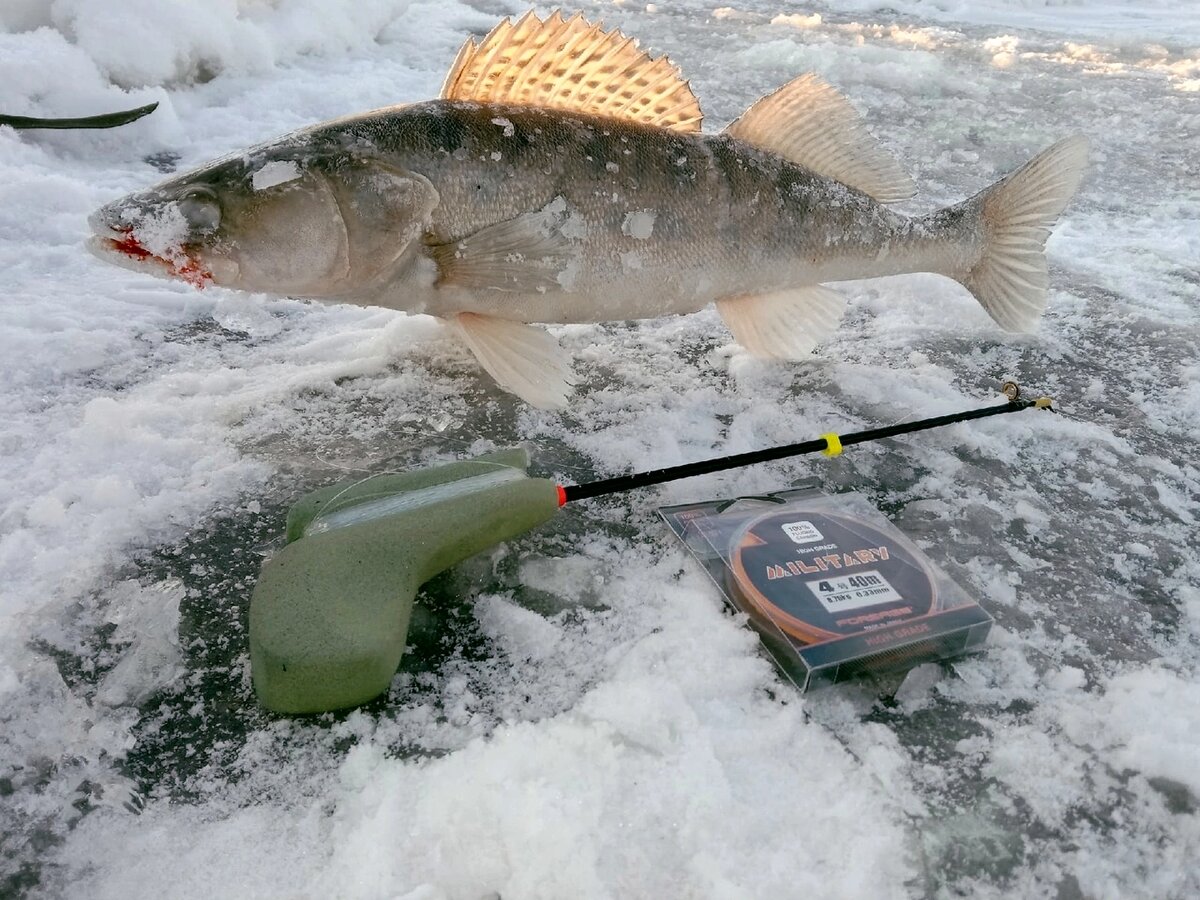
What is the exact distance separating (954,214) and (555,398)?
1.36m

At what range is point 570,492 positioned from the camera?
1724mm

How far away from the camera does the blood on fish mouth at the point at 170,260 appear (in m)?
1.86

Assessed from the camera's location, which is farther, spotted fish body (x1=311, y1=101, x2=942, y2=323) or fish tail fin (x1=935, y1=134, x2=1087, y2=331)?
fish tail fin (x1=935, y1=134, x2=1087, y2=331)

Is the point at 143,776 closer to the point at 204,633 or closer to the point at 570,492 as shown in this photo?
the point at 204,633

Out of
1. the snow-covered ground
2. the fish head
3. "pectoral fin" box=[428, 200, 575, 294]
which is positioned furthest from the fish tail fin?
the fish head

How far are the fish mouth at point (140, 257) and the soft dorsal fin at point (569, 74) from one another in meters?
0.77

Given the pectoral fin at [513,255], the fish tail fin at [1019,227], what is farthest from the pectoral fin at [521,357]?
the fish tail fin at [1019,227]

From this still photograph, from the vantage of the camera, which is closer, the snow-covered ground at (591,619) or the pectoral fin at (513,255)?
the snow-covered ground at (591,619)

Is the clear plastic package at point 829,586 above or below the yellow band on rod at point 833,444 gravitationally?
below

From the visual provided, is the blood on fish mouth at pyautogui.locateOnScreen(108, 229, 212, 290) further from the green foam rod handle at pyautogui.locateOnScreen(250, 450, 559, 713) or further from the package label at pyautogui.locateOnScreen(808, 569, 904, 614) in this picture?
the package label at pyautogui.locateOnScreen(808, 569, 904, 614)

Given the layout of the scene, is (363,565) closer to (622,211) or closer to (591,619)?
(591,619)

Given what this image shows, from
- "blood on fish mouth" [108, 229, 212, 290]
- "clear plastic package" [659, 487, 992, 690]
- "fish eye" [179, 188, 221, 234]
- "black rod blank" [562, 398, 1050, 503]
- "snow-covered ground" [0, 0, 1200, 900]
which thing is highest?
"fish eye" [179, 188, 221, 234]

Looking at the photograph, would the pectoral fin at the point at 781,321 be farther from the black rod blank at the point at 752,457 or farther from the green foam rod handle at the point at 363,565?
the green foam rod handle at the point at 363,565

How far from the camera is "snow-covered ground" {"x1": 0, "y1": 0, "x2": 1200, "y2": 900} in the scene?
47.0 inches
